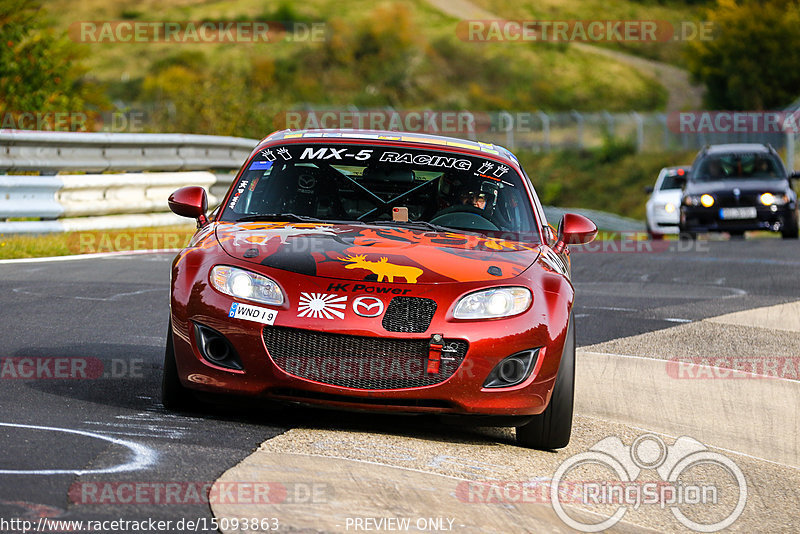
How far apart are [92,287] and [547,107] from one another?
67940 mm

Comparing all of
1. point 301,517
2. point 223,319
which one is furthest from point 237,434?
point 301,517

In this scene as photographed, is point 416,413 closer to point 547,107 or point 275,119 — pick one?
point 275,119

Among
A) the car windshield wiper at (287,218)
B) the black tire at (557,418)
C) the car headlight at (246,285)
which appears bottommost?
the black tire at (557,418)

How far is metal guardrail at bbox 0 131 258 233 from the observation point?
547 inches

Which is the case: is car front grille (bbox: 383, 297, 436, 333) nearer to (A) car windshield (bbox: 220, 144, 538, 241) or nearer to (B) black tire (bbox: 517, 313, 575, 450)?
(B) black tire (bbox: 517, 313, 575, 450)

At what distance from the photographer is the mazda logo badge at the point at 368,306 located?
581 cm

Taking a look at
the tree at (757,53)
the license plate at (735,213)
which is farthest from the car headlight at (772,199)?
the tree at (757,53)

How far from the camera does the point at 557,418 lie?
6.17 m

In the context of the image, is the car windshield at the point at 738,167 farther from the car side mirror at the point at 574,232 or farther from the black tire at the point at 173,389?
the black tire at the point at 173,389

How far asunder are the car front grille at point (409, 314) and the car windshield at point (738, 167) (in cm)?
1727

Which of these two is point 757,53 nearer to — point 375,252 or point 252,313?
point 375,252

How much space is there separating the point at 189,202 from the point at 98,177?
27.6ft

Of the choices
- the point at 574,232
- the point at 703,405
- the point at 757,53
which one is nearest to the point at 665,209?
the point at 703,405

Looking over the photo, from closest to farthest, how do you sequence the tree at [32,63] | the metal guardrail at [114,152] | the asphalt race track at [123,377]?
the asphalt race track at [123,377] < the metal guardrail at [114,152] < the tree at [32,63]
